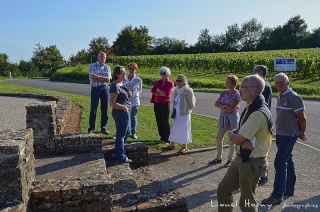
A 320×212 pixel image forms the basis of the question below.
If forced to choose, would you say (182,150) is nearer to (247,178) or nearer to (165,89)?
(165,89)

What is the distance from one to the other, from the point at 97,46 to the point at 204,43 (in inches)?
1184

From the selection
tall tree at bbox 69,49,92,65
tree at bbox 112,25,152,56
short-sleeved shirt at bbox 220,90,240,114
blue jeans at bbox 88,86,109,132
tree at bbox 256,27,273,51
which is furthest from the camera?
tree at bbox 256,27,273,51

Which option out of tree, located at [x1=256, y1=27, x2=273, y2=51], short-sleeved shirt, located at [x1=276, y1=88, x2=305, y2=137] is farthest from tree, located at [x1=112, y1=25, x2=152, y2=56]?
short-sleeved shirt, located at [x1=276, y1=88, x2=305, y2=137]

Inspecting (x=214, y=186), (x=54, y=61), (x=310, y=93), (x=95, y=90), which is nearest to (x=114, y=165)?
(x=214, y=186)

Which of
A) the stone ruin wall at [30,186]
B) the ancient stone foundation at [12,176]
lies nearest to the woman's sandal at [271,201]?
the stone ruin wall at [30,186]

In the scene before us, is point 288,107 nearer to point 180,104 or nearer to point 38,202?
point 180,104

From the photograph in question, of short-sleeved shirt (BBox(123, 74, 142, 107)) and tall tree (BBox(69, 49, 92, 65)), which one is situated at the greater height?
tall tree (BBox(69, 49, 92, 65))

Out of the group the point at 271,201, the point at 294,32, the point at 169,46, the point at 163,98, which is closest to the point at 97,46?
the point at 169,46

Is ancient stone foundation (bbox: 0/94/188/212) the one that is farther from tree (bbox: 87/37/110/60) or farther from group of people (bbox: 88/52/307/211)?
tree (bbox: 87/37/110/60)

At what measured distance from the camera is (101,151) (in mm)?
6566

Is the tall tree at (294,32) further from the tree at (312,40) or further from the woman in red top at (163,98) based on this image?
the woman in red top at (163,98)

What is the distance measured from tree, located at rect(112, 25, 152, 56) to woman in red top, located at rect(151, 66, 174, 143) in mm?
60158

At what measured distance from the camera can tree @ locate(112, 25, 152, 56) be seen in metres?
67.6

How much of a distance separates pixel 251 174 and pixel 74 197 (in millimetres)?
2246
